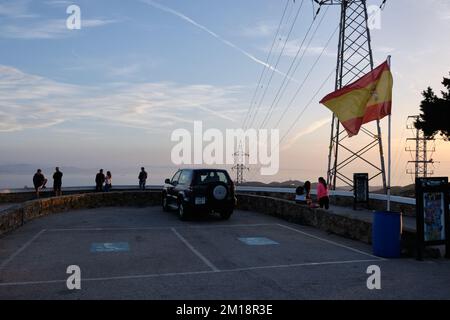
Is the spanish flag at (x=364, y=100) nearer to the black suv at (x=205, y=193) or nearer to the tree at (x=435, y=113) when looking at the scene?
the black suv at (x=205, y=193)

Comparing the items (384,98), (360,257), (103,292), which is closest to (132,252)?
(103,292)

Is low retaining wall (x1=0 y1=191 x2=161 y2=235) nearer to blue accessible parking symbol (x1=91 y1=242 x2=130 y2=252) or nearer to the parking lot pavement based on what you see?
the parking lot pavement

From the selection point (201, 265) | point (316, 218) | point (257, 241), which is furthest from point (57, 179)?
point (201, 265)

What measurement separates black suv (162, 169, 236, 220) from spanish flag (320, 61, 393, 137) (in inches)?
197

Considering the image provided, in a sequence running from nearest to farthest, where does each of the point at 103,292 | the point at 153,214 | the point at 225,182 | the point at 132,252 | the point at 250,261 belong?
the point at 103,292
the point at 250,261
the point at 132,252
the point at 225,182
the point at 153,214

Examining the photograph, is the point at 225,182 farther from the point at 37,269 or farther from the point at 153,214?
the point at 37,269

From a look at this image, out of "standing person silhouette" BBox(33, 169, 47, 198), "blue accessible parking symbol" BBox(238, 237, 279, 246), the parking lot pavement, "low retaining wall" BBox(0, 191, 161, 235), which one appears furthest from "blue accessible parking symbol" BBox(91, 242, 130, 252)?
"standing person silhouette" BBox(33, 169, 47, 198)

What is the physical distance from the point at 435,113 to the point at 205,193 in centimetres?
1960

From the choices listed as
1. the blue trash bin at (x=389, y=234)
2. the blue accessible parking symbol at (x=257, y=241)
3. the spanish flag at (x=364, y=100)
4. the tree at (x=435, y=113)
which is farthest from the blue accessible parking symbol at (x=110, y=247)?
the tree at (x=435, y=113)

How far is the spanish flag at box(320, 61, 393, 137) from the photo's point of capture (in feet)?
41.0

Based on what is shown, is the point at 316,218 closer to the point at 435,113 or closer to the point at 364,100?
the point at 364,100

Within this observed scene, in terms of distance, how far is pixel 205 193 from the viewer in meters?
17.1
